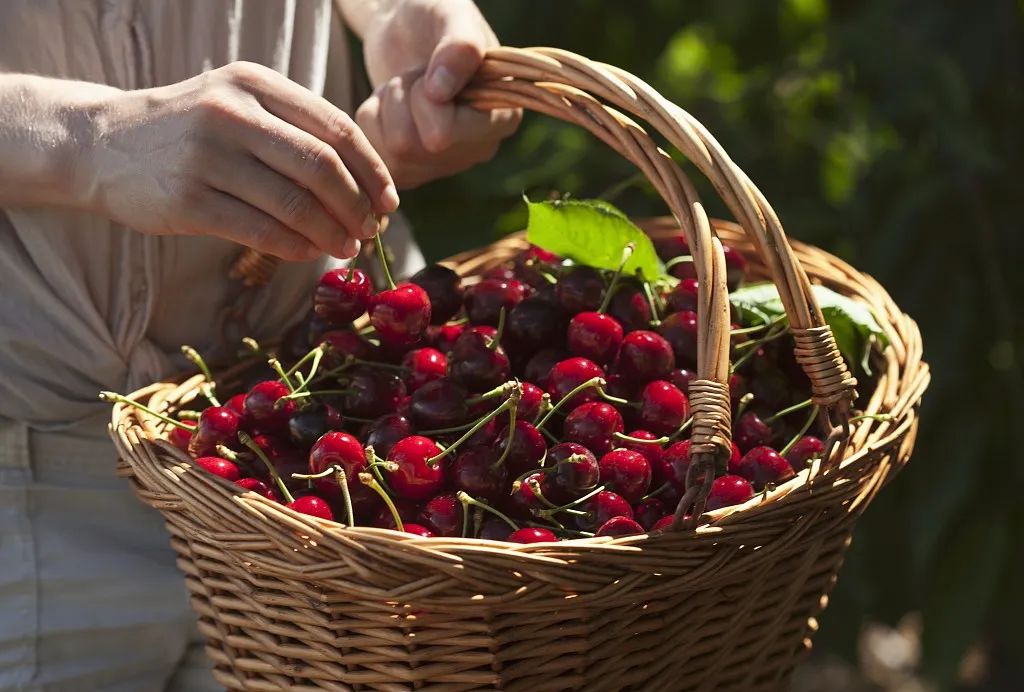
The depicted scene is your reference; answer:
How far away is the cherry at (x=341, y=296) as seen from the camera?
108cm

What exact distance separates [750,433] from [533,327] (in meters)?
0.23

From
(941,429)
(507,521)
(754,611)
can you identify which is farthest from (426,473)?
(941,429)

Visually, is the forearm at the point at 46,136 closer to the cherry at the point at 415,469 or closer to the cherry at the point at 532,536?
the cherry at the point at 415,469

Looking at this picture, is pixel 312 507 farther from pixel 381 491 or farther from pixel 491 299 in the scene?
pixel 491 299

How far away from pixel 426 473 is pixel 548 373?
185 millimetres

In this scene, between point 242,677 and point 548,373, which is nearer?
point 242,677

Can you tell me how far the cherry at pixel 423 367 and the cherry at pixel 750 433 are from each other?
11.0 inches

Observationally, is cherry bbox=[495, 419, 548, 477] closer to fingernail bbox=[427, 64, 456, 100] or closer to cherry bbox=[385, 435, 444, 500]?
cherry bbox=[385, 435, 444, 500]

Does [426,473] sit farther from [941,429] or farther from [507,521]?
[941,429]

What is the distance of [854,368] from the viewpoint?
1.13m

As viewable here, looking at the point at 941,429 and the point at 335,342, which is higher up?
the point at 335,342

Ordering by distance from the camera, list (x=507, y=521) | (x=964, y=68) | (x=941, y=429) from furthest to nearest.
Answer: (x=964, y=68) < (x=941, y=429) < (x=507, y=521)

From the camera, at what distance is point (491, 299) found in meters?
1.13

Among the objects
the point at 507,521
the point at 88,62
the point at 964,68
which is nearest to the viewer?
the point at 507,521
